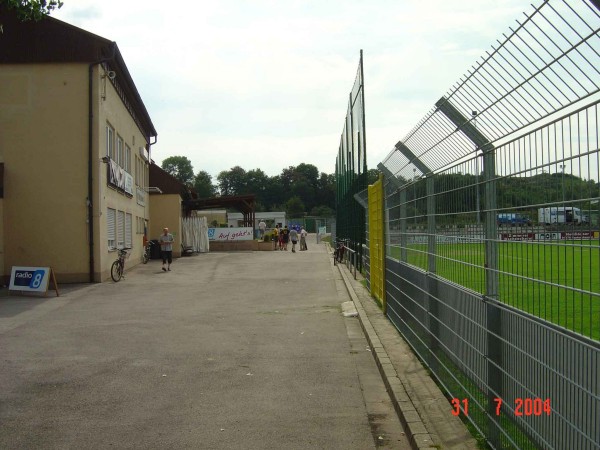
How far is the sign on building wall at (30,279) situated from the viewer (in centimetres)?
1675

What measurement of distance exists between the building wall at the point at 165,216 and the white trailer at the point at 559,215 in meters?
34.5

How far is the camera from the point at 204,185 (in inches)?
6093

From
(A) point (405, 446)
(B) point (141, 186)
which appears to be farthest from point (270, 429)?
(B) point (141, 186)

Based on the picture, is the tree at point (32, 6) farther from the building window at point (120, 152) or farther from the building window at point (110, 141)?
the building window at point (120, 152)

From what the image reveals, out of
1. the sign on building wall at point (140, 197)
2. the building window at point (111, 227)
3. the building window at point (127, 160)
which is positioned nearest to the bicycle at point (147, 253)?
the sign on building wall at point (140, 197)

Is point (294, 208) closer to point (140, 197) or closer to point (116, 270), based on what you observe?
point (140, 197)

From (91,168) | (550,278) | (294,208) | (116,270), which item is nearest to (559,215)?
(550,278)

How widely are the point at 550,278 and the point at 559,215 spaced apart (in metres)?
0.32

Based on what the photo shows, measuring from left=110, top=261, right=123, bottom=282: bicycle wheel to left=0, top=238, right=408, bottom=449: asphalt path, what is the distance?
5.36 meters

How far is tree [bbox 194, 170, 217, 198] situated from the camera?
498ft

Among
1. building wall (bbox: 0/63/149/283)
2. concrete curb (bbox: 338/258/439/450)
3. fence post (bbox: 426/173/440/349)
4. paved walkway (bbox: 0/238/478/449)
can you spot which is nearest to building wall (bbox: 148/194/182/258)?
building wall (bbox: 0/63/149/283)

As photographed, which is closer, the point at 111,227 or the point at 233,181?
the point at 111,227

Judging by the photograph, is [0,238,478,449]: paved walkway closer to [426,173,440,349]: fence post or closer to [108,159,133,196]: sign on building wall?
[426,173,440,349]: fence post

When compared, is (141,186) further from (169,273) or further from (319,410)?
(319,410)
